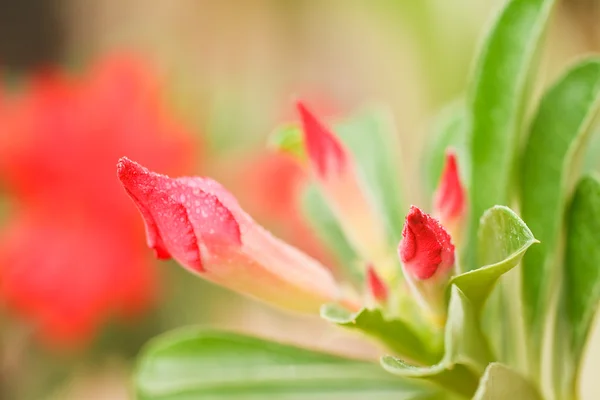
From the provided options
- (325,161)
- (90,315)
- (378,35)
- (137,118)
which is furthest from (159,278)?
(378,35)

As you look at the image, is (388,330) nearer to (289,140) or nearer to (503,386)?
(503,386)

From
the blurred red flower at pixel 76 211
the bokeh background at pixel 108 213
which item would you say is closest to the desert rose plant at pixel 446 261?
the bokeh background at pixel 108 213

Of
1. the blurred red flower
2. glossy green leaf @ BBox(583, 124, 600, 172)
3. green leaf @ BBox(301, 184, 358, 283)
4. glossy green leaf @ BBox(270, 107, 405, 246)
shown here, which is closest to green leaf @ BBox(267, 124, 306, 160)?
glossy green leaf @ BBox(270, 107, 405, 246)

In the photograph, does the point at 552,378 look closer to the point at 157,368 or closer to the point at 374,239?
the point at 374,239

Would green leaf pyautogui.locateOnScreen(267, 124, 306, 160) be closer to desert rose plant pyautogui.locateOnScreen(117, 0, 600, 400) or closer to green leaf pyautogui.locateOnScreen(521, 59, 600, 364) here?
desert rose plant pyautogui.locateOnScreen(117, 0, 600, 400)

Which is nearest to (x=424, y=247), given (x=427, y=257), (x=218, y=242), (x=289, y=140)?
(x=427, y=257)

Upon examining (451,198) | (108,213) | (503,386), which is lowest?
(503,386)

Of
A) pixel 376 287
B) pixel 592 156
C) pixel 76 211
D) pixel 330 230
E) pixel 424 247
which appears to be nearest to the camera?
pixel 424 247
